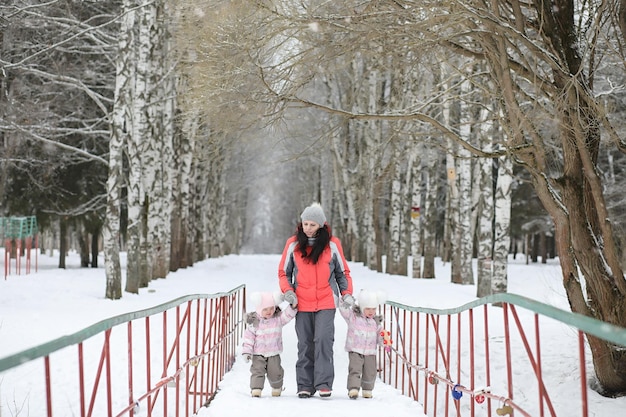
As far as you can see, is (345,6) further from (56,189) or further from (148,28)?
(56,189)

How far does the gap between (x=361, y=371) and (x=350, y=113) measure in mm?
2944

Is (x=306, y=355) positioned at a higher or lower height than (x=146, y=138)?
lower

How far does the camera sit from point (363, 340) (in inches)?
269

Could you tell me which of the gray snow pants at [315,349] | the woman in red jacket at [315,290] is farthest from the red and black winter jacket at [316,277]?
the gray snow pants at [315,349]

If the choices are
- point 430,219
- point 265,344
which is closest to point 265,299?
point 265,344

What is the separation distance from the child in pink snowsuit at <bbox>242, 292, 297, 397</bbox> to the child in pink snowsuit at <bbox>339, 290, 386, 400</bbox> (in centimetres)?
61

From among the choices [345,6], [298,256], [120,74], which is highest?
[120,74]

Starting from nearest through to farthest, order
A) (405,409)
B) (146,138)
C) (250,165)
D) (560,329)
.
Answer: (405,409)
(560,329)
(146,138)
(250,165)

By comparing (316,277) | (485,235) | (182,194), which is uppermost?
(182,194)

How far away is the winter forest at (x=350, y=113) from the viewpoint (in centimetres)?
746

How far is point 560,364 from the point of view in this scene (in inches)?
356

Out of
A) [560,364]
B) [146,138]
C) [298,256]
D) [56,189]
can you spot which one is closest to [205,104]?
[298,256]

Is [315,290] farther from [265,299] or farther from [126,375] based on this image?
[126,375]

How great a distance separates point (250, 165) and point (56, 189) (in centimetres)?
2975
